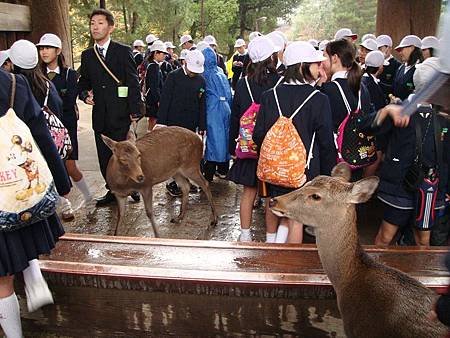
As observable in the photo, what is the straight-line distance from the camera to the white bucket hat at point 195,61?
585 cm

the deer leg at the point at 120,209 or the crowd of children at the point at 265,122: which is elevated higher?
the crowd of children at the point at 265,122

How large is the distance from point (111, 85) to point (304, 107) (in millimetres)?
2828

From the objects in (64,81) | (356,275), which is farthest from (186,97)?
(356,275)

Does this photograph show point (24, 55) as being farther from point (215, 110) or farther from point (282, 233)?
point (282, 233)

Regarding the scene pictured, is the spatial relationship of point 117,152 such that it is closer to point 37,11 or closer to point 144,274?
point 144,274

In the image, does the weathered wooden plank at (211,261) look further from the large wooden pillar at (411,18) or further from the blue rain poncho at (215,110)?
the large wooden pillar at (411,18)

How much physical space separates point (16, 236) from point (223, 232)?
2.80 m

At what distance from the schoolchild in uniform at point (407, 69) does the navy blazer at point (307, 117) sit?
8.37 feet

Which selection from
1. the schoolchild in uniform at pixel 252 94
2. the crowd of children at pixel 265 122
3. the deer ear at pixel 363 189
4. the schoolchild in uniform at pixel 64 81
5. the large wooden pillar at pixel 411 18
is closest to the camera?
the deer ear at pixel 363 189

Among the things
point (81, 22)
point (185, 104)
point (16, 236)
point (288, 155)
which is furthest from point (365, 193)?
point (81, 22)

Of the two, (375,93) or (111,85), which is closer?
(375,93)

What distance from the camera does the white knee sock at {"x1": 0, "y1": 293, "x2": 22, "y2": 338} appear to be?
9.70 ft

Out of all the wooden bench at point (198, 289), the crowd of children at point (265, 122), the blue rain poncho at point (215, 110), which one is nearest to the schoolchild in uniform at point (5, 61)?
the crowd of children at point (265, 122)

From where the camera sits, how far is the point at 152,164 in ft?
16.8
